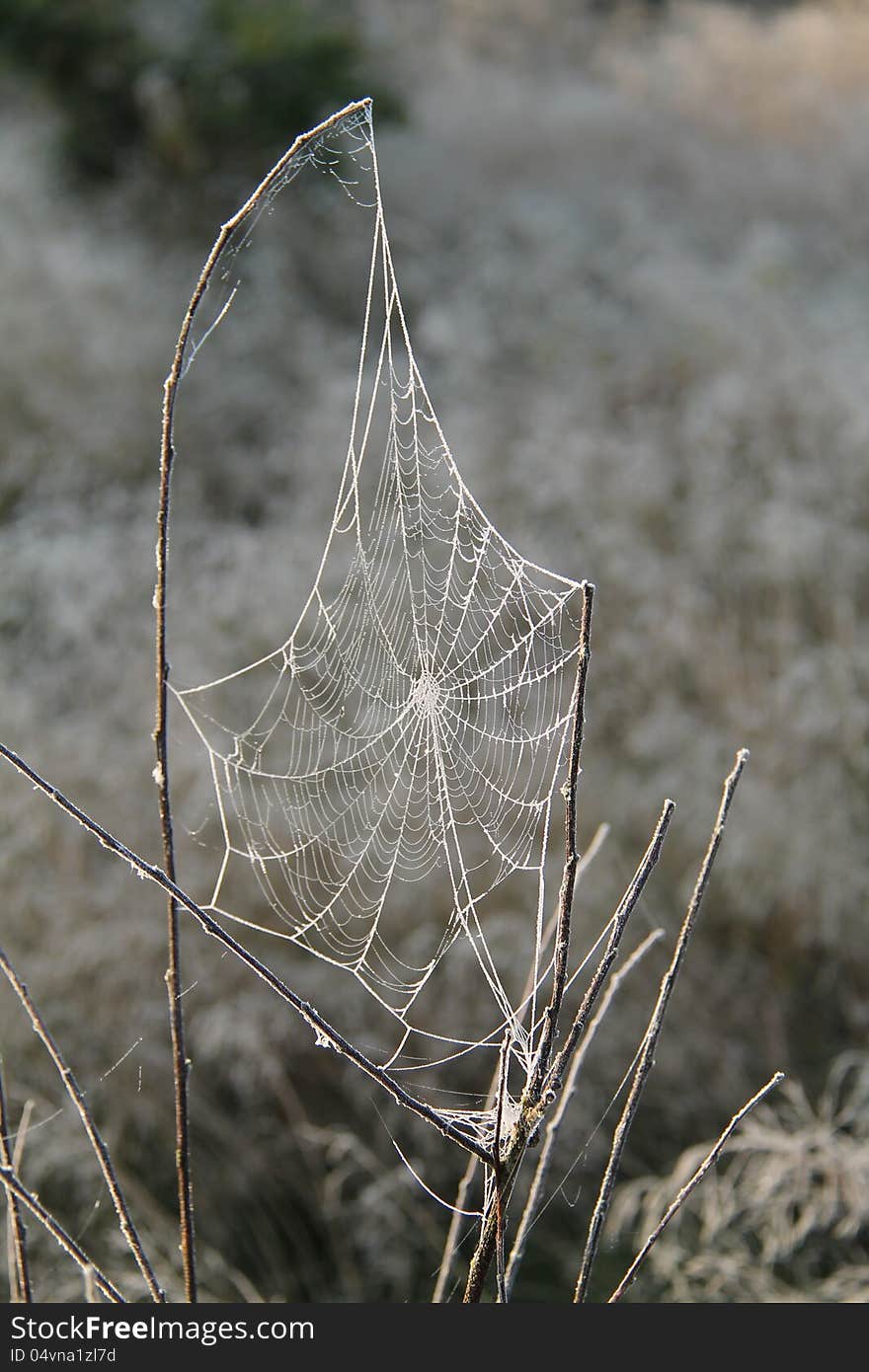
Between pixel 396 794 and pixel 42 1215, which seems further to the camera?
pixel 396 794

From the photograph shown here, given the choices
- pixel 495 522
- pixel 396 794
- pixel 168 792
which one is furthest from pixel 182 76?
pixel 168 792

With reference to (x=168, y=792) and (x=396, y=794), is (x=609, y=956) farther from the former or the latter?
(x=396, y=794)

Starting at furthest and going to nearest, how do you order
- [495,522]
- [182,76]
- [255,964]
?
[182,76] < [495,522] < [255,964]

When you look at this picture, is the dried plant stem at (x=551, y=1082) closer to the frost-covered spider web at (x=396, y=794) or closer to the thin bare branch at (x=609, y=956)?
the thin bare branch at (x=609, y=956)

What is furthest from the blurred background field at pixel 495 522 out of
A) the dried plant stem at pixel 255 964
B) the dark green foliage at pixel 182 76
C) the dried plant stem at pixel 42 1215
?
the dried plant stem at pixel 255 964

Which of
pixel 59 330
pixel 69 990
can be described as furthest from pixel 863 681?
pixel 59 330

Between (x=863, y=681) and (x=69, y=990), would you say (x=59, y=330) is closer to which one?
(x=69, y=990)

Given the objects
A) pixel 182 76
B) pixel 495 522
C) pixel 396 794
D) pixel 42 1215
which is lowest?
pixel 42 1215

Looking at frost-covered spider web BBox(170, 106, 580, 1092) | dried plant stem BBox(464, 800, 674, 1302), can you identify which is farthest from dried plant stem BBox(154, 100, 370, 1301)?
frost-covered spider web BBox(170, 106, 580, 1092)
